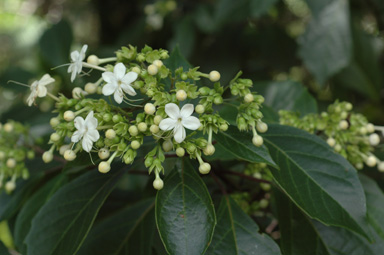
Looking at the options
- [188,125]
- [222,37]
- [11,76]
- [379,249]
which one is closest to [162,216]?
[188,125]

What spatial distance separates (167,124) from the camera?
2.46ft

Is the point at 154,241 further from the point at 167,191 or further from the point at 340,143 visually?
the point at 340,143

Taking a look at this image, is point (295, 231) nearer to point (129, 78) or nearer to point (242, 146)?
point (242, 146)

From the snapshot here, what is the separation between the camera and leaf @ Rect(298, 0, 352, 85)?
Result: 1873mm

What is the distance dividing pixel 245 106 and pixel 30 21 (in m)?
3.04

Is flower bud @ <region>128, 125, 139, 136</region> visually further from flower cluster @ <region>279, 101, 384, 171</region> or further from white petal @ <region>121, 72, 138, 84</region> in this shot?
flower cluster @ <region>279, 101, 384, 171</region>

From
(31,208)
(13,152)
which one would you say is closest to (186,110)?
(13,152)

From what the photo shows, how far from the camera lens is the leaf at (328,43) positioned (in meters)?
1.87

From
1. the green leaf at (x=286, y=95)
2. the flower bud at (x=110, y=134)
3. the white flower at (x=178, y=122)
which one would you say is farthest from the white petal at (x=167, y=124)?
the green leaf at (x=286, y=95)

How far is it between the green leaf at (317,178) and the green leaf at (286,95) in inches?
17.0

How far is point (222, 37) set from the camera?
2.42m

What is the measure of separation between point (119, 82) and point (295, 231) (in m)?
0.59

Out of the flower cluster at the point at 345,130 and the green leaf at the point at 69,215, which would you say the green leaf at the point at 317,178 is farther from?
the green leaf at the point at 69,215

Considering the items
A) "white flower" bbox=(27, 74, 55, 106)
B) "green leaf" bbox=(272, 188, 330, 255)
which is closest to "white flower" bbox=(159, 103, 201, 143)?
"white flower" bbox=(27, 74, 55, 106)
